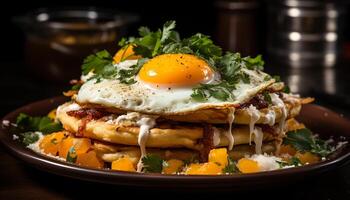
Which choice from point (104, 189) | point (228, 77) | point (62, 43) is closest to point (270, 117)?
point (228, 77)

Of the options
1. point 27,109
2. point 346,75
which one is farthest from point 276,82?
point 346,75

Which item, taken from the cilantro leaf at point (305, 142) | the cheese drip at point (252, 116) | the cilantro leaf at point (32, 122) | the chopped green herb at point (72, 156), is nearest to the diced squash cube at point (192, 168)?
the cheese drip at point (252, 116)

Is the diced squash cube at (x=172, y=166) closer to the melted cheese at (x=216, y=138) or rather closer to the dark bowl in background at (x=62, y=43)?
the melted cheese at (x=216, y=138)

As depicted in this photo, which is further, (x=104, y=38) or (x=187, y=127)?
(x=104, y=38)

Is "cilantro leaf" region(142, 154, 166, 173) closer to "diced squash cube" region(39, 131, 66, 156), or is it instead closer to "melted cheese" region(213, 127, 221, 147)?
"melted cheese" region(213, 127, 221, 147)

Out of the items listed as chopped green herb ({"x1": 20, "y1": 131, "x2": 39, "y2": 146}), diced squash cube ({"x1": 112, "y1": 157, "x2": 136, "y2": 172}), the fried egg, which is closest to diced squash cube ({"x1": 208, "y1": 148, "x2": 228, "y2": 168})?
the fried egg

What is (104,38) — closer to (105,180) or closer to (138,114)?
(138,114)
